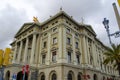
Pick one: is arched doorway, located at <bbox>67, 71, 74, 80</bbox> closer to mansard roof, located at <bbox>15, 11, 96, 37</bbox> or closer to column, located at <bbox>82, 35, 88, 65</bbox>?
column, located at <bbox>82, 35, 88, 65</bbox>

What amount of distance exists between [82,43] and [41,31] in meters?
12.1

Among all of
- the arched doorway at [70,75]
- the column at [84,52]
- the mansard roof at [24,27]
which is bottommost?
the arched doorway at [70,75]

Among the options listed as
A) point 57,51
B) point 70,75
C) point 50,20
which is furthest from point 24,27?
point 70,75

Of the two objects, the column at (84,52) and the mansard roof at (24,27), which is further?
the mansard roof at (24,27)

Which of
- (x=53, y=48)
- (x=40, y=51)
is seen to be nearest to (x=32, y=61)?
(x=40, y=51)

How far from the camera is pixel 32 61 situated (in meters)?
33.5

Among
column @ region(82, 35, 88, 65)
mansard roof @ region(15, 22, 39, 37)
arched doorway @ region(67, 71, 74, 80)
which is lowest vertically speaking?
arched doorway @ region(67, 71, 74, 80)

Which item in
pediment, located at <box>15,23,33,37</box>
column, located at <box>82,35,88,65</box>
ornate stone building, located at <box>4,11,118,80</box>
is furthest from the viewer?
pediment, located at <box>15,23,33,37</box>

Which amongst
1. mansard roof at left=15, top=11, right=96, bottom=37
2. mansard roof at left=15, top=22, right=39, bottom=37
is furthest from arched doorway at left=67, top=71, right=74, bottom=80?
mansard roof at left=15, top=22, right=39, bottom=37

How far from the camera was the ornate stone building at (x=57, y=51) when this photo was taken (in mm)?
29625

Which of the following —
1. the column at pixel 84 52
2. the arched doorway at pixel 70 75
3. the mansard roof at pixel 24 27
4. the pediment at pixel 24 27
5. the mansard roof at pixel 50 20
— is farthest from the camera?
the pediment at pixel 24 27

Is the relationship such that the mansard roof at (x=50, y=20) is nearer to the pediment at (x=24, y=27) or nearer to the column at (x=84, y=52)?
the pediment at (x=24, y=27)

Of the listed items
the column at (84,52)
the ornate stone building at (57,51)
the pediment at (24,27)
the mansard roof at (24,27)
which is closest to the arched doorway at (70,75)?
the ornate stone building at (57,51)

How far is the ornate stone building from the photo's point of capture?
29.6 metres
